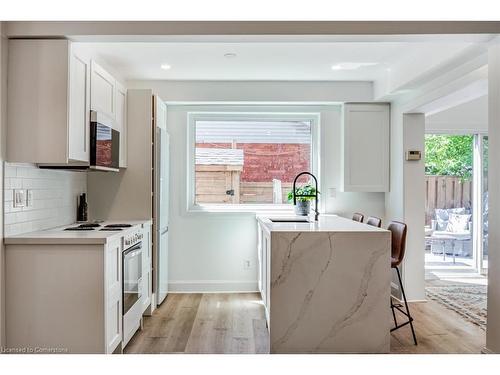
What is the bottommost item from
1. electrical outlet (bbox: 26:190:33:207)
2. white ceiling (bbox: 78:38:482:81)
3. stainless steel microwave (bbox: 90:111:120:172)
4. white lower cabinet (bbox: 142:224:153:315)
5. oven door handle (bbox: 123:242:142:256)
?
white lower cabinet (bbox: 142:224:153:315)

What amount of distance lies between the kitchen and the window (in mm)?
17

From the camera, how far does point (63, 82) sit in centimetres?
279

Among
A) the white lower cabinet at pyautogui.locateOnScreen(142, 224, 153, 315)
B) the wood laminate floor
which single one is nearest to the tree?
the wood laminate floor

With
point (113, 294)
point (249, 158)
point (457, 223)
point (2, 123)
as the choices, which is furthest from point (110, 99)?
point (457, 223)

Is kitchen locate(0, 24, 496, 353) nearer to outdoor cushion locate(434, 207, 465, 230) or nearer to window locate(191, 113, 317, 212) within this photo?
window locate(191, 113, 317, 212)

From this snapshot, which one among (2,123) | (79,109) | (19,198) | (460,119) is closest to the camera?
(2,123)

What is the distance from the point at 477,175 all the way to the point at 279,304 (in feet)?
14.5

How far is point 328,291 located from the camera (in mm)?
3035

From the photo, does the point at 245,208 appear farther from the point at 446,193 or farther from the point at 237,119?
the point at 446,193

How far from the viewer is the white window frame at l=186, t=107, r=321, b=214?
17.0 feet

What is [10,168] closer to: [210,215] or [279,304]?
[279,304]

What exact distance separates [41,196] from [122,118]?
111 centimetres

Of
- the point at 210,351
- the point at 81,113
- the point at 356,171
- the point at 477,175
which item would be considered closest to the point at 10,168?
the point at 81,113

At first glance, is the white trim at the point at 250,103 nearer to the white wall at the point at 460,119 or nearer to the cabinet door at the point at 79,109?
the white wall at the point at 460,119
